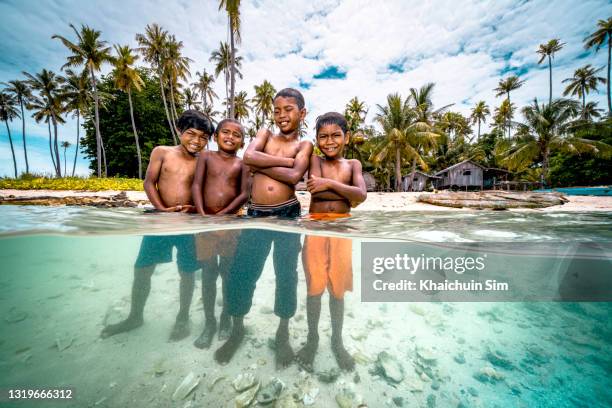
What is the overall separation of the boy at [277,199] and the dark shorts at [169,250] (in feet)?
2.33

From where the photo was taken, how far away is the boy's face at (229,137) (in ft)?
10.3

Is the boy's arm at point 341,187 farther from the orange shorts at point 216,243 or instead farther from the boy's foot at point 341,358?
the boy's foot at point 341,358

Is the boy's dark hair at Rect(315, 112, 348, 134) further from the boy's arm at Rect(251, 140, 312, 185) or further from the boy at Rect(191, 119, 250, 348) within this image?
the boy at Rect(191, 119, 250, 348)

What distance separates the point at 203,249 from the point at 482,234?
4027 millimetres

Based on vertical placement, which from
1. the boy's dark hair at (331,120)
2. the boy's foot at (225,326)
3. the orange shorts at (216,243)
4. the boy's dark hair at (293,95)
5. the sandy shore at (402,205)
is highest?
the boy's dark hair at (293,95)

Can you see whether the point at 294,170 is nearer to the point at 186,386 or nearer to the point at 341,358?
the point at 341,358

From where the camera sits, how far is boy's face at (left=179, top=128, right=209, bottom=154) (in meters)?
3.12

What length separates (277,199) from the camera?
3090mm

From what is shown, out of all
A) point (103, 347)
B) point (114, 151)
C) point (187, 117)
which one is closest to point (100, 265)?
point (103, 347)

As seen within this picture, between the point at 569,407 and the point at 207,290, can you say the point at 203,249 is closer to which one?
the point at 207,290

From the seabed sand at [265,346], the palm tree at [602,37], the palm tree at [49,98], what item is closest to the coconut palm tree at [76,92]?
the palm tree at [49,98]

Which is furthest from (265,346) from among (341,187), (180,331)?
(341,187)

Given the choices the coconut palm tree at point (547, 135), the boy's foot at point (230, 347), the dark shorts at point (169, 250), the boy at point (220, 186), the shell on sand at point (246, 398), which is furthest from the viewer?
the coconut palm tree at point (547, 135)

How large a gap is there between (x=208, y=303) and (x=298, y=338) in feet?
4.24
